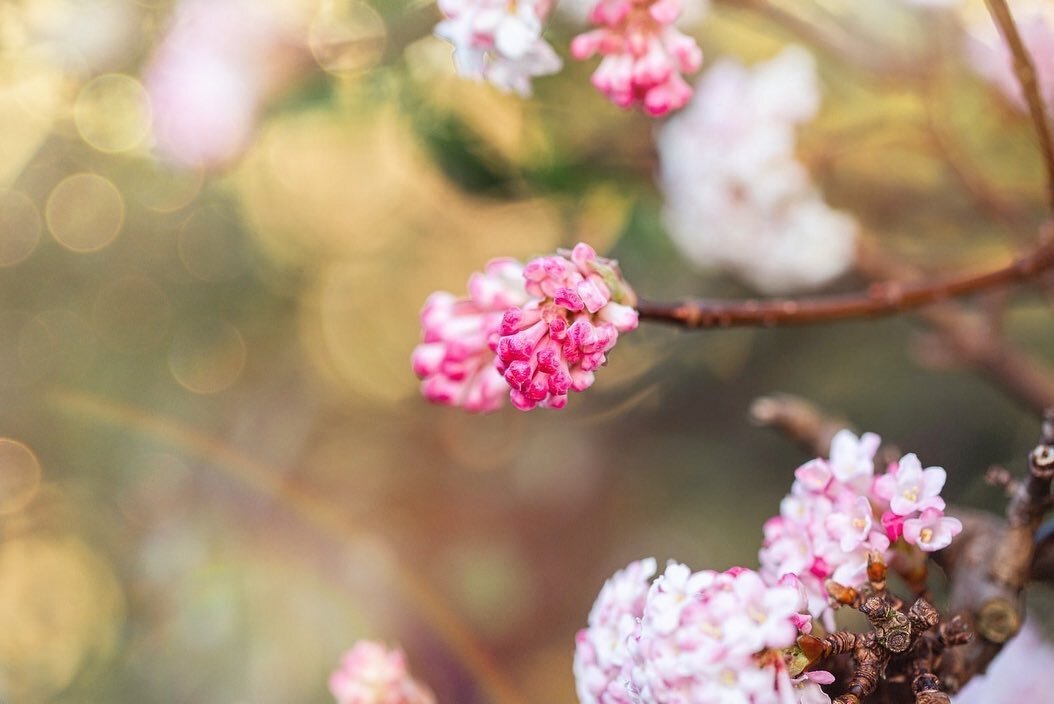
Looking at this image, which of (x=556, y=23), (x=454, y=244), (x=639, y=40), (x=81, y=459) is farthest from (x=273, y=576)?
(x=639, y=40)

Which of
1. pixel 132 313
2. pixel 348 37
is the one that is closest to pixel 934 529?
pixel 348 37

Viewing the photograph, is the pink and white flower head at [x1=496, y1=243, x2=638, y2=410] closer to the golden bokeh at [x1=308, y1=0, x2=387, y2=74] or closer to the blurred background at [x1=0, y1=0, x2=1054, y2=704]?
the blurred background at [x1=0, y1=0, x2=1054, y2=704]

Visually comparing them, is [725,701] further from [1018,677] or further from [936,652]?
[1018,677]

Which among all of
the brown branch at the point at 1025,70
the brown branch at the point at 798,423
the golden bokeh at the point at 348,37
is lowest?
the brown branch at the point at 798,423

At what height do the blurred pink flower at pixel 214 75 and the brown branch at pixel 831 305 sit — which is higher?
the brown branch at pixel 831 305

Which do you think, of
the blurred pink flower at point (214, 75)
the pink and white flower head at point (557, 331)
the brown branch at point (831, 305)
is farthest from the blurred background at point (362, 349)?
the pink and white flower head at point (557, 331)

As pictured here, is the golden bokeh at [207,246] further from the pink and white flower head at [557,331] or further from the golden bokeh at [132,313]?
the pink and white flower head at [557,331]
